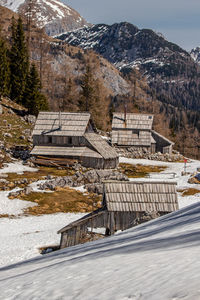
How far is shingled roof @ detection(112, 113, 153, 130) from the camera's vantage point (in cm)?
5714

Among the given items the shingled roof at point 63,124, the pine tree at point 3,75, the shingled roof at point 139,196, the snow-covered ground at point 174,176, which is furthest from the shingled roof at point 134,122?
the shingled roof at point 139,196

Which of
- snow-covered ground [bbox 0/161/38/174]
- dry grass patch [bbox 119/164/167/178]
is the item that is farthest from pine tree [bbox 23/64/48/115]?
dry grass patch [bbox 119/164/167/178]

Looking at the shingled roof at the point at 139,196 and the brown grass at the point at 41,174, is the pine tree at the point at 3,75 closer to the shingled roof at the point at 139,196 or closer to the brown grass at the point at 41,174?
the brown grass at the point at 41,174

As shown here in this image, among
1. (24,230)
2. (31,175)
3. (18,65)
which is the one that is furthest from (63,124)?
(18,65)

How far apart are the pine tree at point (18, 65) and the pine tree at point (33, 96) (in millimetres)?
1185

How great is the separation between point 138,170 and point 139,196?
86.0 feet

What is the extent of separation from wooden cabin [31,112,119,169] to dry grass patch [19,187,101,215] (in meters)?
10.6

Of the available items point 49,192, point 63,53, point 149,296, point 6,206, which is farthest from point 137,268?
point 63,53

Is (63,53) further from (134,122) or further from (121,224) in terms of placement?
(121,224)

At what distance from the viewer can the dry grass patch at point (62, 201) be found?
88.5 feet

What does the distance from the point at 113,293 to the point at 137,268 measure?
2.39 feet

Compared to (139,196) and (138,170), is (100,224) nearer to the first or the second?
(139,196)

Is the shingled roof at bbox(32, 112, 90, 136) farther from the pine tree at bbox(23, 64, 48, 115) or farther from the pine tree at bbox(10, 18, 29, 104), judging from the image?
the pine tree at bbox(10, 18, 29, 104)

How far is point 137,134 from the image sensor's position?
5759 cm
